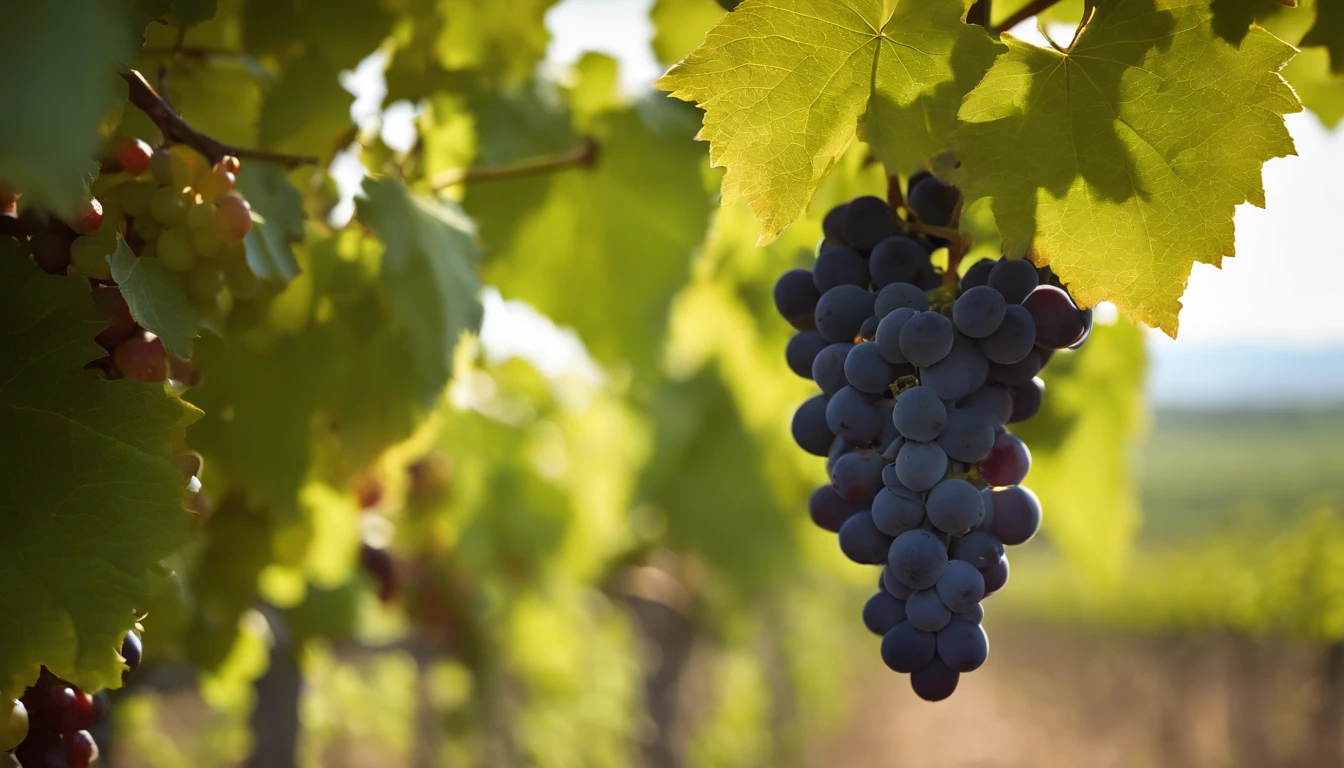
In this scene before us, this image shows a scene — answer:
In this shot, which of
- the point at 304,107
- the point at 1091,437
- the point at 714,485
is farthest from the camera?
the point at 714,485

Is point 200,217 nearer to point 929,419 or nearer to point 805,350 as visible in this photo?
point 805,350

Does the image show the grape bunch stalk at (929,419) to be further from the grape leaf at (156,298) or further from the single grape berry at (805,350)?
the grape leaf at (156,298)

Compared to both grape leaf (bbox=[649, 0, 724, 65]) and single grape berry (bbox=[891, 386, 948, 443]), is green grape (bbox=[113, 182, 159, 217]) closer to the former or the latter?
single grape berry (bbox=[891, 386, 948, 443])

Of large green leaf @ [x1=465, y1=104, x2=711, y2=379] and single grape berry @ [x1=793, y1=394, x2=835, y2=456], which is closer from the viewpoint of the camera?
single grape berry @ [x1=793, y1=394, x2=835, y2=456]

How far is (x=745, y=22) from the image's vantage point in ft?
2.58

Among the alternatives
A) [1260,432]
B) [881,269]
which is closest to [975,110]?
[881,269]

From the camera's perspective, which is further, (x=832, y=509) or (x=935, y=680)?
(x=832, y=509)

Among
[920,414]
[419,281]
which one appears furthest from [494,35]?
[920,414]

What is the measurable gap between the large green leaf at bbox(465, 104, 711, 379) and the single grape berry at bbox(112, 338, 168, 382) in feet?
2.83

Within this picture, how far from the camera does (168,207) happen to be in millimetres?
Answer: 944

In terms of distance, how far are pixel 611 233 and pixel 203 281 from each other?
0.95m

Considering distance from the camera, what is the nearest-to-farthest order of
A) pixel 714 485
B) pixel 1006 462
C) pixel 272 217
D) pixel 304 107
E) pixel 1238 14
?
pixel 1238 14 < pixel 1006 462 < pixel 272 217 < pixel 304 107 < pixel 714 485

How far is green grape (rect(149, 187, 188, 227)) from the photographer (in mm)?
944

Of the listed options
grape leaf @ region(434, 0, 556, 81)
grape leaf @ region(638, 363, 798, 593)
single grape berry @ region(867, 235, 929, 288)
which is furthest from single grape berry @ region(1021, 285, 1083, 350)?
grape leaf @ region(638, 363, 798, 593)
